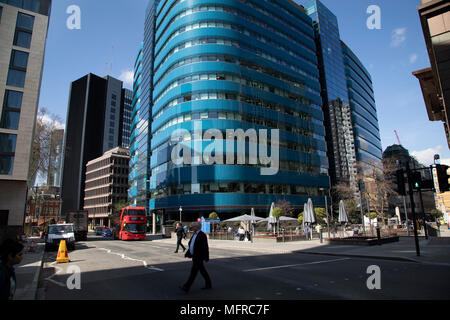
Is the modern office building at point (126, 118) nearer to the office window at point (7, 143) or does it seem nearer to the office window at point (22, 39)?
the office window at point (22, 39)

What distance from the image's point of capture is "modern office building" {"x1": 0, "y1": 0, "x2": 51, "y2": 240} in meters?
32.2

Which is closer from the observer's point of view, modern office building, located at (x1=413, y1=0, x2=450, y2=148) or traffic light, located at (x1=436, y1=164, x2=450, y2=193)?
modern office building, located at (x1=413, y1=0, x2=450, y2=148)

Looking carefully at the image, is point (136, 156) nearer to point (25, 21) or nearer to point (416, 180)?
point (25, 21)

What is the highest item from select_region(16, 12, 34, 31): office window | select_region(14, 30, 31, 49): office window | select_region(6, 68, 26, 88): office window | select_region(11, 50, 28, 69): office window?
select_region(16, 12, 34, 31): office window

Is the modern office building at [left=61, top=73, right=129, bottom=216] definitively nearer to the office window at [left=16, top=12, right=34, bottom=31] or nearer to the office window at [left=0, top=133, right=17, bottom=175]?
the office window at [left=16, top=12, right=34, bottom=31]

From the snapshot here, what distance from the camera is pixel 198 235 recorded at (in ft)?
24.3

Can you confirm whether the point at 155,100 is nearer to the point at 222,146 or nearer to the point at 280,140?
the point at 222,146

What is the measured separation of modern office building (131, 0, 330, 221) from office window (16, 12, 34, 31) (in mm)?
23879

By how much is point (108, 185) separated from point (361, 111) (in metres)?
96.8

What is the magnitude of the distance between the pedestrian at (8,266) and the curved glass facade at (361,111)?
97791 mm

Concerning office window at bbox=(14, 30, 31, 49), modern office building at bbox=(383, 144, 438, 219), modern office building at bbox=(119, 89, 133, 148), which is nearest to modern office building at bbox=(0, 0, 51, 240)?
office window at bbox=(14, 30, 31, 49)

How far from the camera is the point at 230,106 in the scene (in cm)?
5100
